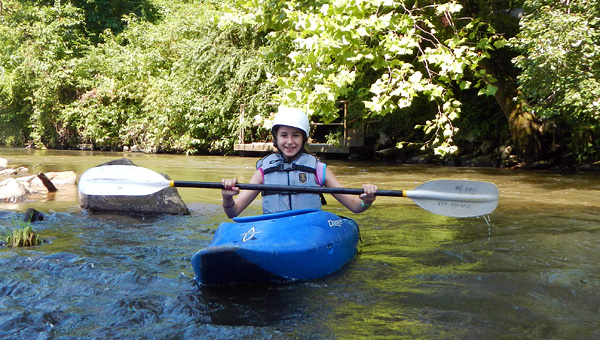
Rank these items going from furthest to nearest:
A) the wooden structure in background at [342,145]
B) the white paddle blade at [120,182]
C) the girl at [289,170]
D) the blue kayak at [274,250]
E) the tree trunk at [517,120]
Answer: the wooden structure in background at [342,145], the tree trunk at [517,120], the white paddle blade at [120,182], the girl at [289,170], the blue kayak at [274,250]

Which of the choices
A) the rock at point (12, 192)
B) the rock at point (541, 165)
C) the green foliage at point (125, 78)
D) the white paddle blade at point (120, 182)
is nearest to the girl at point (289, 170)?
the white paddle blade at point (120, 182)

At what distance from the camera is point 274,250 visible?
9.91 ft

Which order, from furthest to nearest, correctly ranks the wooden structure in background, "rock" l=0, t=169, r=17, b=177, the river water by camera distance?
the wooden structure in background < "rock" l=0, t=169, r=17, b=177 < the river water

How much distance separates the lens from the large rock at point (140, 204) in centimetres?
553

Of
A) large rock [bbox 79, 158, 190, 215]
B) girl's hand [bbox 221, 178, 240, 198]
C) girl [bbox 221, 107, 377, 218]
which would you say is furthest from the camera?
large rock [bbox 79, 158, 190, 215]

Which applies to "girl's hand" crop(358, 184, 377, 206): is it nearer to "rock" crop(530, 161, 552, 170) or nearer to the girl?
the girl

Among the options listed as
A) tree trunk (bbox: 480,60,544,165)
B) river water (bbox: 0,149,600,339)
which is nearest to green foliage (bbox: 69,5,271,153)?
tree trunk (bbox: 480,60,544,165)

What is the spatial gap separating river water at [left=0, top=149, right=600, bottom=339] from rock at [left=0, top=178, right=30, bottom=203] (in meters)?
1.12

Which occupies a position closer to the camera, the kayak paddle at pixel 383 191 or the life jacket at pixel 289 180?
the kayak paddle at pixel 383 191

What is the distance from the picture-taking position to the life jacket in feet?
12.2

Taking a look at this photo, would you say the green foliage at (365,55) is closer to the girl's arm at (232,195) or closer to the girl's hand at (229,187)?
the girl's arm at (232,195)

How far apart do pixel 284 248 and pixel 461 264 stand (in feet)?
4.35

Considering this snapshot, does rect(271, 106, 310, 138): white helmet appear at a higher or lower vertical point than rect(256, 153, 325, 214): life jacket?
higher

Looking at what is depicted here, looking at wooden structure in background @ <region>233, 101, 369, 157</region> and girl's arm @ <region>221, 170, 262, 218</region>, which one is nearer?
girl's arm @ <region>221, 170, 262, 218</region>
